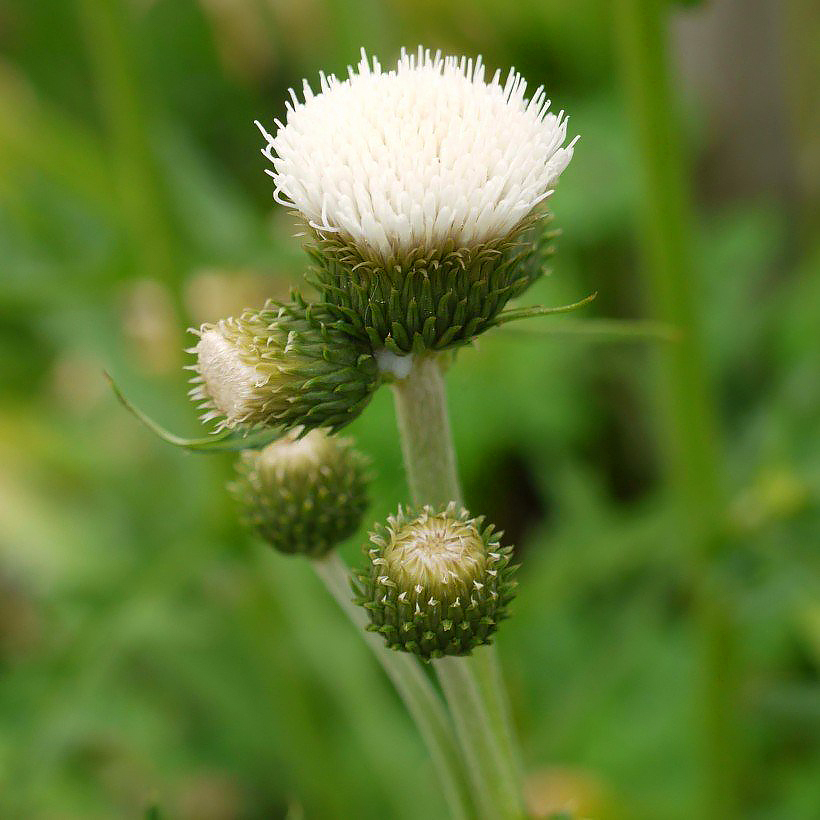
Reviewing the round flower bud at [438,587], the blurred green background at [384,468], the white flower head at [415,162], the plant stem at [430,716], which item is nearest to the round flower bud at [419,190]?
the white flower head at [415,162]

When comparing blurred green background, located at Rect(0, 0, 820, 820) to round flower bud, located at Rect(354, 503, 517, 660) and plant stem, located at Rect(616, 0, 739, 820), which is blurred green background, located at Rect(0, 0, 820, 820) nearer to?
plant stem, located at Rect(616, 0, 739, 820)

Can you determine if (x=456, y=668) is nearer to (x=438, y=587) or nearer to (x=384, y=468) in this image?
(x=438, y=587)

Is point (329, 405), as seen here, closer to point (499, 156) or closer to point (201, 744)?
point (499, 156)

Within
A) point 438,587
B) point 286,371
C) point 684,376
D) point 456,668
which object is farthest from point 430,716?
point 684,376

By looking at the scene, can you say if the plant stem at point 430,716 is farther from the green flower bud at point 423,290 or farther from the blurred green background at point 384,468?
the blurred green background at point 384,468

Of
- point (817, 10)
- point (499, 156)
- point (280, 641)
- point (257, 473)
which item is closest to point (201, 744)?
point (280, 641)

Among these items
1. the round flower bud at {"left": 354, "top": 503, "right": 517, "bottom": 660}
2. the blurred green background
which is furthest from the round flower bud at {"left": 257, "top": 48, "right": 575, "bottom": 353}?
the blurred green background
